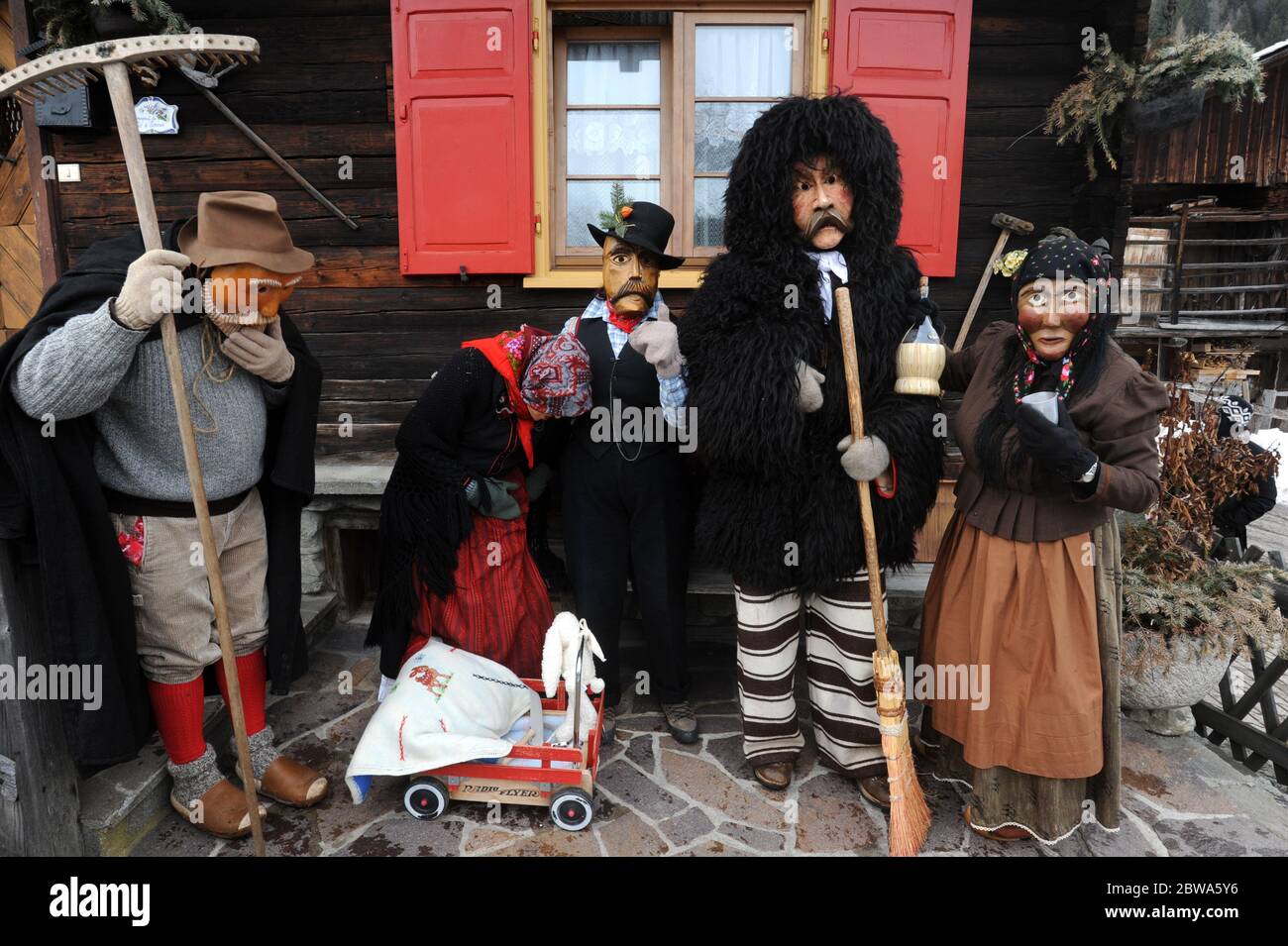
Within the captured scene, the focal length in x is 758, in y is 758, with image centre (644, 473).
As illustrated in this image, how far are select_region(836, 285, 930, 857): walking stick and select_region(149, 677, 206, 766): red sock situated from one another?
7.58 ft

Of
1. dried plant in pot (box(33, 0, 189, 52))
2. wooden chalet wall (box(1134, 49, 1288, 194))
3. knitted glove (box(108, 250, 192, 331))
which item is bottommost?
knitted glove (box(108, 250, 192, 331))

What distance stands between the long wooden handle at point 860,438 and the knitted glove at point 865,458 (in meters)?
0.03

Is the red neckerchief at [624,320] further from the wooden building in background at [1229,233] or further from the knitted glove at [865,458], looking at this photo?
the wooden building in background at [1229,233]

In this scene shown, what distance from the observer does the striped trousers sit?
2.77 meters

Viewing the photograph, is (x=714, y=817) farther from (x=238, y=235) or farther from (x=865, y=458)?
(x=238, y=235)

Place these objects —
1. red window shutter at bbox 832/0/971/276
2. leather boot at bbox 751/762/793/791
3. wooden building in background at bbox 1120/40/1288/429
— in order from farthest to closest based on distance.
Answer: wooden building in background at bbox 1120/40/1288/429
red window shutter at bbox 832/0/971/276
leather boot at bbox 751/762/793/791

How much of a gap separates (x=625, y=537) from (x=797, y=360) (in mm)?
1035

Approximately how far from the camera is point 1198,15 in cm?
2628

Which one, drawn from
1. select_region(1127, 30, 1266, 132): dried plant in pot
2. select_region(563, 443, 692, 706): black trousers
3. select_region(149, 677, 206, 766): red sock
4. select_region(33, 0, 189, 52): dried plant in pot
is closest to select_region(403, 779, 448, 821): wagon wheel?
select_region(149, 677, 206, 766): red sock

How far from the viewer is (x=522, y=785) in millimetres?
2680

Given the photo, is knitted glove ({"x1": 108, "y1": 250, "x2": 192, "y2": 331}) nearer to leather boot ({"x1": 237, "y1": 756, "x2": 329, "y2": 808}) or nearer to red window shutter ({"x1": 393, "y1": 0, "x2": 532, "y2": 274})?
leather boot ({"x1": 237, "y1": 756, "x2": 329, "y2": 808})

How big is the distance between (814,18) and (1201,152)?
631 inches

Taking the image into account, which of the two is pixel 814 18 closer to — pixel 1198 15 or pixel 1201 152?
pixel 1201 152

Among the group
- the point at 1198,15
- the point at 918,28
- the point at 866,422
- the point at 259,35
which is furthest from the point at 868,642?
the point at 1198,15
